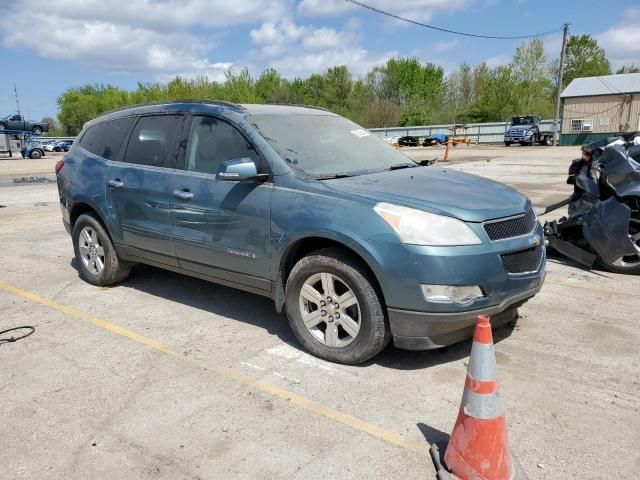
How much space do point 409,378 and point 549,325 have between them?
5.31ft

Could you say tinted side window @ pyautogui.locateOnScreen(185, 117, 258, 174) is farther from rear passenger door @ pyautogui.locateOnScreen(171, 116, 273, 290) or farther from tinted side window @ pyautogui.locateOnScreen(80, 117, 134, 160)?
tinted side window @ pyautogui.locateOnScreen(80, 117, 134, 160)

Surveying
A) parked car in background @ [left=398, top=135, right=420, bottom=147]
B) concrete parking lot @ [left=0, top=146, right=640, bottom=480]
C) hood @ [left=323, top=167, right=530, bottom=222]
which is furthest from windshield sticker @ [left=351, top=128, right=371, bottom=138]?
parked car in background @ [left=398, top=135, right=420, bottom=147]

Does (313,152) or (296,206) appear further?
(313,152)

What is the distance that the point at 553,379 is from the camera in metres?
3.55

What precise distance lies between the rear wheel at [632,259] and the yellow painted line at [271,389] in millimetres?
4117

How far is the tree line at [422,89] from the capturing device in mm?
63031

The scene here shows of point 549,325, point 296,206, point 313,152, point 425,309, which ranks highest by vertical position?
point 313,152

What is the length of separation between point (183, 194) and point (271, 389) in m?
1.87

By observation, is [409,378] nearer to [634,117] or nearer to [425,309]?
[425,309]

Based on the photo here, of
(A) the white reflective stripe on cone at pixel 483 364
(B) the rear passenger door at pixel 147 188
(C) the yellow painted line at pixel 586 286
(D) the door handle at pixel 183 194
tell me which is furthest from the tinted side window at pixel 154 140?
(C) the yellow painted line at pixel 586 286

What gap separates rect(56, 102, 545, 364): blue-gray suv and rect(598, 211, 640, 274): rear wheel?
2.39m

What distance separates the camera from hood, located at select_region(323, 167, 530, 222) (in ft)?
11.4

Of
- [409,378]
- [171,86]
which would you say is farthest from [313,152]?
[171,86]

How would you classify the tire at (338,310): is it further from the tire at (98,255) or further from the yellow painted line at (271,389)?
the tire at (98,255)
